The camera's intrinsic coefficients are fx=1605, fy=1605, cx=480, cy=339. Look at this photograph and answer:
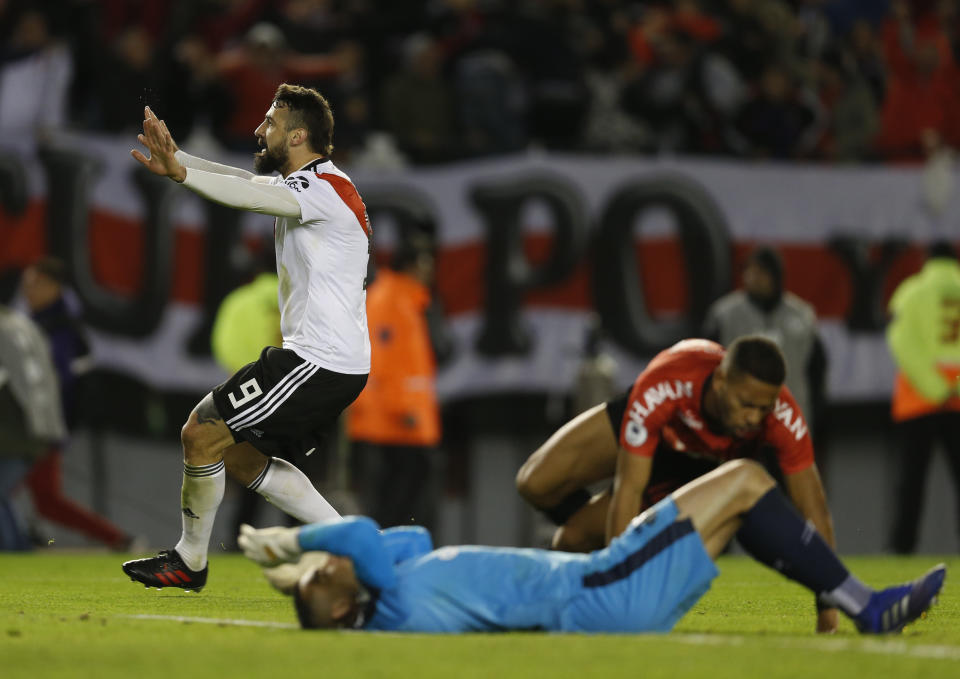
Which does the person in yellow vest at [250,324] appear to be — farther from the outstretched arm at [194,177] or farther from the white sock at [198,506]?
the outstretched arm at [194,177]

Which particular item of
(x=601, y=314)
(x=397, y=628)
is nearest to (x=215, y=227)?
(x=601, y=314)

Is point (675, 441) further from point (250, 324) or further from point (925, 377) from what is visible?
point (925, 377)

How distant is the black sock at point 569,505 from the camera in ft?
25.0

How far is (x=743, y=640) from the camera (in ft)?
17.5

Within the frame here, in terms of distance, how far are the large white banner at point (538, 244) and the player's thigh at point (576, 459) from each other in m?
A: 5.44

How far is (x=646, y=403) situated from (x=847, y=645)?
1.56 meters

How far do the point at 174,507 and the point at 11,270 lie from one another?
230 cm

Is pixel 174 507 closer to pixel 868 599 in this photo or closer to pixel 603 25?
pixel 603 25

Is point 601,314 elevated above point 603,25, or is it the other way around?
point 603,25

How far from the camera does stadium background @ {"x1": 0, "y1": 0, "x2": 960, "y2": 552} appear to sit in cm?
1297

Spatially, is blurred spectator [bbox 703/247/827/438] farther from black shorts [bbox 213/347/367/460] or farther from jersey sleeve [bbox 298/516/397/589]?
jersey sleeve [bbox 298/516/397/589]

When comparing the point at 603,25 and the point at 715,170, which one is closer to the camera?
the point at 715,170

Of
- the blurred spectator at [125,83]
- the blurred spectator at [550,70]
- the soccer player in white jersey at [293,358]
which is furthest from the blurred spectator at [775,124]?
the soccer player in white jersey at [293,358]

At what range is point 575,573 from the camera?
5.21m
